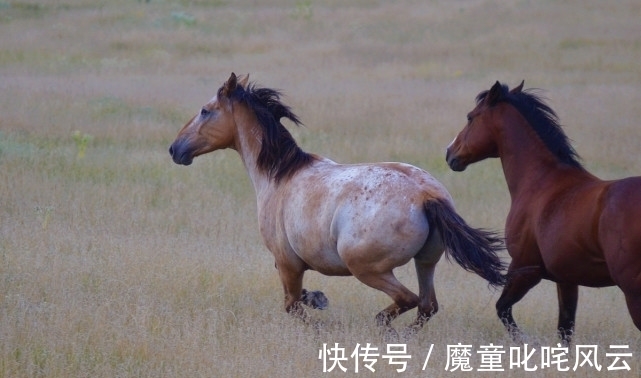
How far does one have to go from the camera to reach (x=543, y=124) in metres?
7.64

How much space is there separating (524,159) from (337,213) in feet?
5.95

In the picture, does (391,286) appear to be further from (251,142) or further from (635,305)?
(251,142)

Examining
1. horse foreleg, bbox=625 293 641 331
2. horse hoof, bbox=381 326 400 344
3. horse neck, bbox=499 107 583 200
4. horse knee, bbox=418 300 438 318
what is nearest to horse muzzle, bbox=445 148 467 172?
horse neck, bbox=499 107 583 200

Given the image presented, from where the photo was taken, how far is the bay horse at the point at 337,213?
6527mm

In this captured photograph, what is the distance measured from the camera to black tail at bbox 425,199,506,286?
6414 millimetres

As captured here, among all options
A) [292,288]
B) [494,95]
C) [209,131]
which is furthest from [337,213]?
[494,95]

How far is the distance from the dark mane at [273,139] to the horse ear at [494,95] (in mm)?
1553

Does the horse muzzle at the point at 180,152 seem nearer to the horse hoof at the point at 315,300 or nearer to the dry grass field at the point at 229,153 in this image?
the dry grass field at the point at 229,153

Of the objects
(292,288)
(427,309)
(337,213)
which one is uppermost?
(337,213)

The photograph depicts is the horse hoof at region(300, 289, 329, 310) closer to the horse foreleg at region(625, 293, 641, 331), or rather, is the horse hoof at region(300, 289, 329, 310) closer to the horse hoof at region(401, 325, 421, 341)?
the horse hoof at region(401, 325, 421, 341)

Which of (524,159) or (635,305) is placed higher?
(524,159)

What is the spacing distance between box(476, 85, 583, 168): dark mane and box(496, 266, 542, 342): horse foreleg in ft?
3.12

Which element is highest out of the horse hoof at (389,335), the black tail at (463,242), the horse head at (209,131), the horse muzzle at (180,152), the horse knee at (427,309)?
the horse head at (209,131)

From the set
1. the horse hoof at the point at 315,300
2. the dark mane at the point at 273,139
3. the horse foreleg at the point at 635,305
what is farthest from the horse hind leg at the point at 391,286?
the horse foreleg at the point at 635,305
